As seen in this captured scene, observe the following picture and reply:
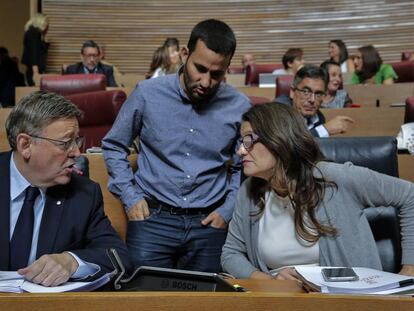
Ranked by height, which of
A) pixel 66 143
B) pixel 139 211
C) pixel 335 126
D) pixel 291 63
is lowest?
pixel 139 211

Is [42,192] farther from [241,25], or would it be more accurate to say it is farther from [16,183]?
[241,25]

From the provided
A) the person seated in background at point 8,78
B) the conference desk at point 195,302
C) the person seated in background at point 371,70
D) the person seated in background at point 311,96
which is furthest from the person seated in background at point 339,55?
the conference desk at point 195,302

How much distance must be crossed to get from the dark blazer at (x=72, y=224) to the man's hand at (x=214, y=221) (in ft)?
1.92

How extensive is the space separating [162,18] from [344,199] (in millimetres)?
8839

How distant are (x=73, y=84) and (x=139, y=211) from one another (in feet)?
9.09

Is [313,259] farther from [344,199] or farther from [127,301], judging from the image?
[127,301]

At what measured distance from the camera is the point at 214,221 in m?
2.58

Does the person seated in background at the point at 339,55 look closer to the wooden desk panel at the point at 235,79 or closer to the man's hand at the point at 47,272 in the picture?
the wooden desk panel at the point at 235,79

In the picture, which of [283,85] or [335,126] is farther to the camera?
[283,85]

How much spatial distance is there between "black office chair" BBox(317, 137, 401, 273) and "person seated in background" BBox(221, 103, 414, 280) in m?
0.10

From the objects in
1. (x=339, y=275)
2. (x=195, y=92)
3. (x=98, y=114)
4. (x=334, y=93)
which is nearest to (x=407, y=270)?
(x=339, y=275)

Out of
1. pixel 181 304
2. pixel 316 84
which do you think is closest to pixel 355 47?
pixel 316 84

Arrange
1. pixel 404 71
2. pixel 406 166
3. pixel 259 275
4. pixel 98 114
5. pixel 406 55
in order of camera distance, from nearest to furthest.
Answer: pixel 259 275
pixel 406 166
pixel 98 114
pixel 404 71
pixel 406 55

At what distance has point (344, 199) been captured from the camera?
84.4 inches
